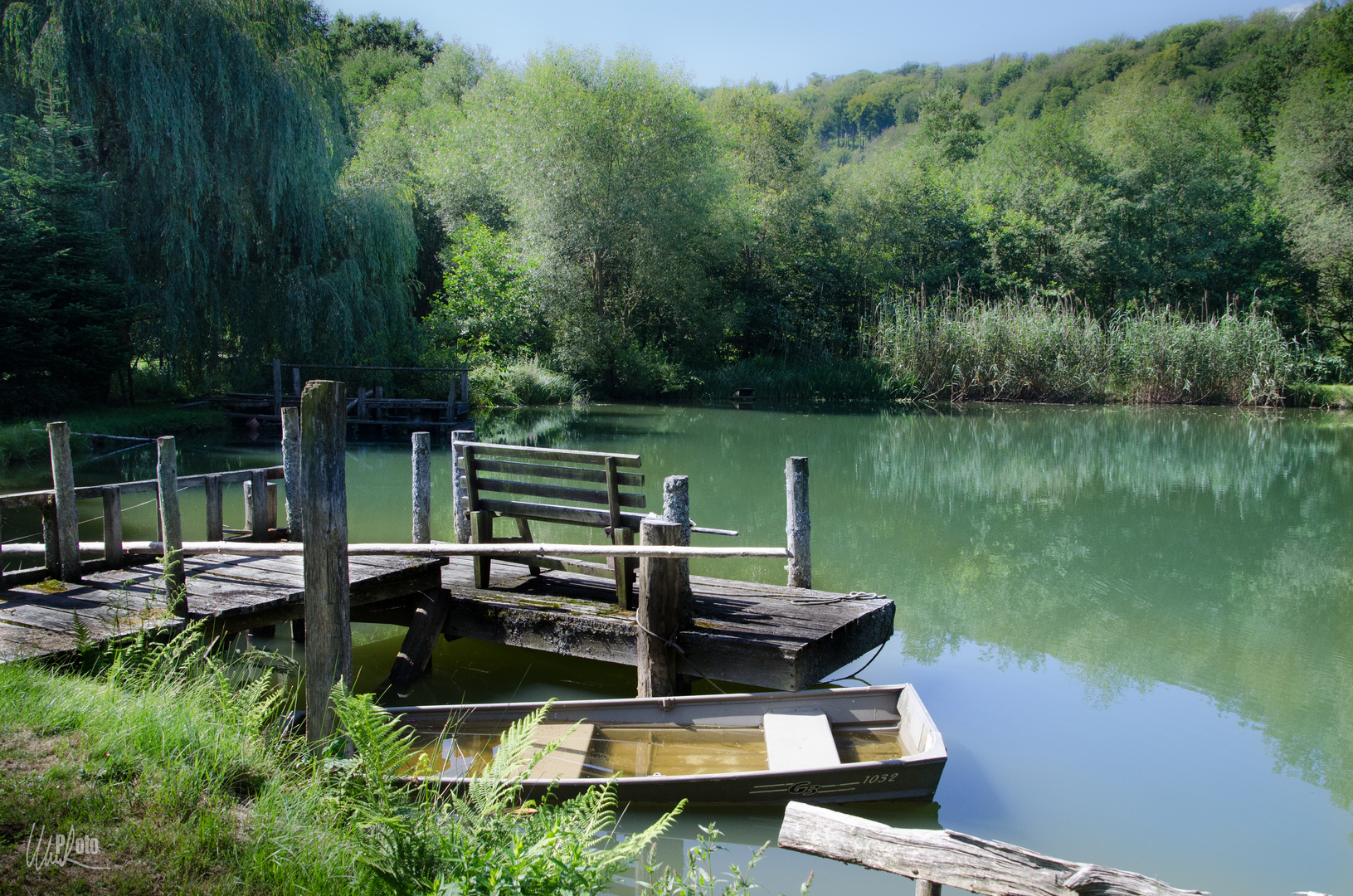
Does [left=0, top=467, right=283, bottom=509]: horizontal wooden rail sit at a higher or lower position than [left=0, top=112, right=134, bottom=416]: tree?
lower

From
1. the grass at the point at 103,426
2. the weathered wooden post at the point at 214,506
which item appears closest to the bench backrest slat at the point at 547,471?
the weathered wooden post at the point at 214,506

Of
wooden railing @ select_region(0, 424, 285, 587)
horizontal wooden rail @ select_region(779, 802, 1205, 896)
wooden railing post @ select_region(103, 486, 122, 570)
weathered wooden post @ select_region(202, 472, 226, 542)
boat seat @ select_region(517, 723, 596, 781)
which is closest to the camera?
horizontal wooden rail @ select_region(779, 802, 1205, 896)

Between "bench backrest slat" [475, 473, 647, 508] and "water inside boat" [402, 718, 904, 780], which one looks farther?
"bench backrest slat" [475, 473, 647, 508]

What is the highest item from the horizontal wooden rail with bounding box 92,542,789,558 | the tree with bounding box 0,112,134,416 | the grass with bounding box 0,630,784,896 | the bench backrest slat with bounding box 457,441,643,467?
the tree with bounding box 0,112,134,416

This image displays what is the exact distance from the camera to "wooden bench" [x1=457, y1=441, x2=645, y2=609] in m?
6.70

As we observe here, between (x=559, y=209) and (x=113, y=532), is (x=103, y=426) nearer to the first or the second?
(x=113, y=532)

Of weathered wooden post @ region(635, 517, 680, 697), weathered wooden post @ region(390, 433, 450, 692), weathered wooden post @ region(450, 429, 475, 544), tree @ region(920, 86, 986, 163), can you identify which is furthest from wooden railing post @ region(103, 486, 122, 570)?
tree @ region(920, 86, 986, 163)

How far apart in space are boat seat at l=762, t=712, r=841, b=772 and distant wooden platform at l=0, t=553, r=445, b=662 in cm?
279

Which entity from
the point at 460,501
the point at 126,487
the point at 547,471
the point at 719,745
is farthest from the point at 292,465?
the point at 719,745

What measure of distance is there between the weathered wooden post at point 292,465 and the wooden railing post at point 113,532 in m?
1.12

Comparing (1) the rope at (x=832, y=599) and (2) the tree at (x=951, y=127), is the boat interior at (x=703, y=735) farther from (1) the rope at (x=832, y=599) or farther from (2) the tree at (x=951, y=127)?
(2) the tree at (x=951, y=127)

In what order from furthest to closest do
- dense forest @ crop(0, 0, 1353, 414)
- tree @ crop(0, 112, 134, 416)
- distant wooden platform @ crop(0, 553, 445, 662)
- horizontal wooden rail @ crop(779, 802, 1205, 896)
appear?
dense forest @ crop(0, 0, 1353, 414) < tree @ crop(0, 112, 134, 416) < distant wooden platform @ crop(0, 553, 445, 662) < horizontal wooden rail @ crop(779, 802, 1205, 896)

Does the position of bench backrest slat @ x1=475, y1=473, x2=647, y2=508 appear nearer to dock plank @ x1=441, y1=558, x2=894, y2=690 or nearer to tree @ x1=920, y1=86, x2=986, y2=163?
dock plank @ x1=441, y1=558, x2=894, y2=690

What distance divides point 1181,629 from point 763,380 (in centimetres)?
2372
